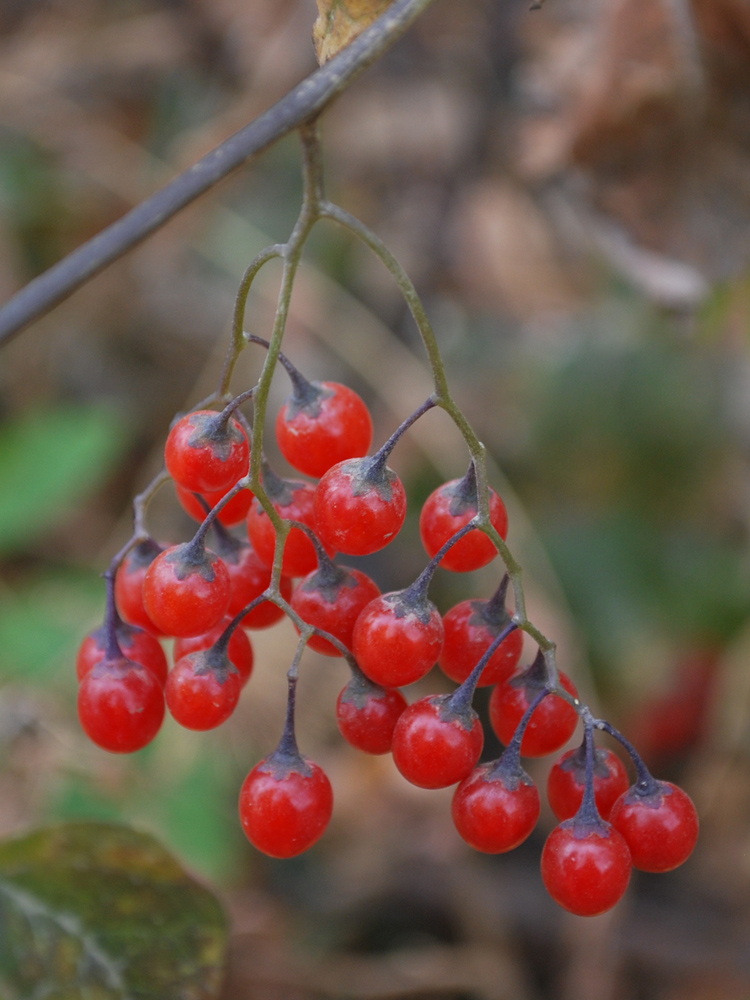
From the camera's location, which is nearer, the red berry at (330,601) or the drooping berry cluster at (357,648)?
the drooping berry cluster at (357,648)

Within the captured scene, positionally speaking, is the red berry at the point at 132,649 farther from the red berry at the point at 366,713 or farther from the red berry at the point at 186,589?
the red berry at the point at 366,713

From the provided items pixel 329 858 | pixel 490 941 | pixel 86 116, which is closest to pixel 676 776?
pixel 490 941

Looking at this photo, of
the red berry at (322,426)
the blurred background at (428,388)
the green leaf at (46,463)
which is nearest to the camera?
the red berry at (322,426)

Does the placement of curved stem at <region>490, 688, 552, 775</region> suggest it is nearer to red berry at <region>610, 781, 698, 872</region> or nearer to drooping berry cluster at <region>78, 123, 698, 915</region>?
drooping berry cluster at <region>78, 123, 698, 915</region>

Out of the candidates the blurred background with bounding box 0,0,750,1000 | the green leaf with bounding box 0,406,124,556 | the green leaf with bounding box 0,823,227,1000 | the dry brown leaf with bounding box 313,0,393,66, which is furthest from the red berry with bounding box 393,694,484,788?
the green leaf with bounding box 0,406,124,556

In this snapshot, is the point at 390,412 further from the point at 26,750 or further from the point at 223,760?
the point at 26,750

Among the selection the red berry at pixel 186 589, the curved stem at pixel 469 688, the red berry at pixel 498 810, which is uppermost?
the red berry at pixel 186 589

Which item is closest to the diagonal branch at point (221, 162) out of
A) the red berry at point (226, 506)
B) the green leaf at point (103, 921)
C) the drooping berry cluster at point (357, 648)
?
the drooping berry cluster at point (357, 648)
